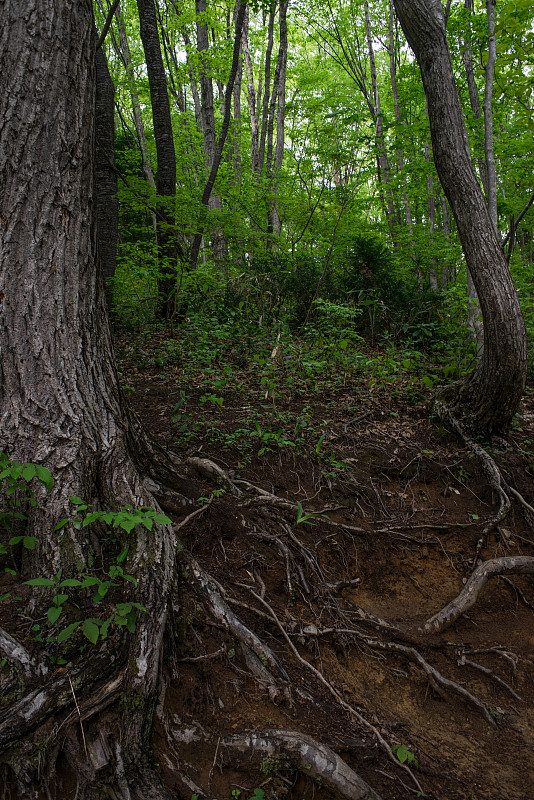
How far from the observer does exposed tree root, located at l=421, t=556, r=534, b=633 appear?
3025mm

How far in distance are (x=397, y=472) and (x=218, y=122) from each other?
19.6 m

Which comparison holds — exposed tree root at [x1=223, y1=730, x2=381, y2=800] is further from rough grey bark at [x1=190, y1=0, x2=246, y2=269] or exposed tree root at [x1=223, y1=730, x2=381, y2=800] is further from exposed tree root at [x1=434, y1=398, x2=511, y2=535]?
rough grey bark at [x1=190, y1=0, x2=246, y2=269]

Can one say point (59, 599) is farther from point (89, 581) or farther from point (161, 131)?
point (161, 131)

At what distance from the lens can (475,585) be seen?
3.25m

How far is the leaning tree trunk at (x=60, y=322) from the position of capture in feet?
7.02

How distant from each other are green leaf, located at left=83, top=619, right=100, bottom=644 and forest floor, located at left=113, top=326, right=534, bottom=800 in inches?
19.7

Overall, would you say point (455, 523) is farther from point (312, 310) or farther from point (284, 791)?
point (312, 310)

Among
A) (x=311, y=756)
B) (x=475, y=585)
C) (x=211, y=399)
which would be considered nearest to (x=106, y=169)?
(x=211, y=399)

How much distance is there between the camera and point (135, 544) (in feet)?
7.47

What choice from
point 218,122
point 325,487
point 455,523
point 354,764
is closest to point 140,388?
point 325,487

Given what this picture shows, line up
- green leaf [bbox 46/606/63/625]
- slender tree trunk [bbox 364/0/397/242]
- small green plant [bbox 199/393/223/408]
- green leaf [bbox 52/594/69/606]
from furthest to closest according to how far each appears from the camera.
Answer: slender tree trunk [bbox 364/0/397/242] → small green plant [bbox 199/393/223/408] → green leaf [bbox 52/594/69/606] → green leaf [bbox 46/606/63/625]

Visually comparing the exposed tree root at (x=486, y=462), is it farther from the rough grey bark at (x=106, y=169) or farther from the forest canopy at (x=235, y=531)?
the rough grey bark at (x=106, y=169)

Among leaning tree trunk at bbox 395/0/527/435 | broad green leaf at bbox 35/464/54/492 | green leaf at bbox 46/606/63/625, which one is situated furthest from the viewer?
leaning tree trunk at bbox 395/0/527/435

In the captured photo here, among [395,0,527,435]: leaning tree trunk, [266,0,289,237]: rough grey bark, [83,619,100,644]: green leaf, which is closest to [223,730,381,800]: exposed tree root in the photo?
[83,619,100,644]: green leaf
